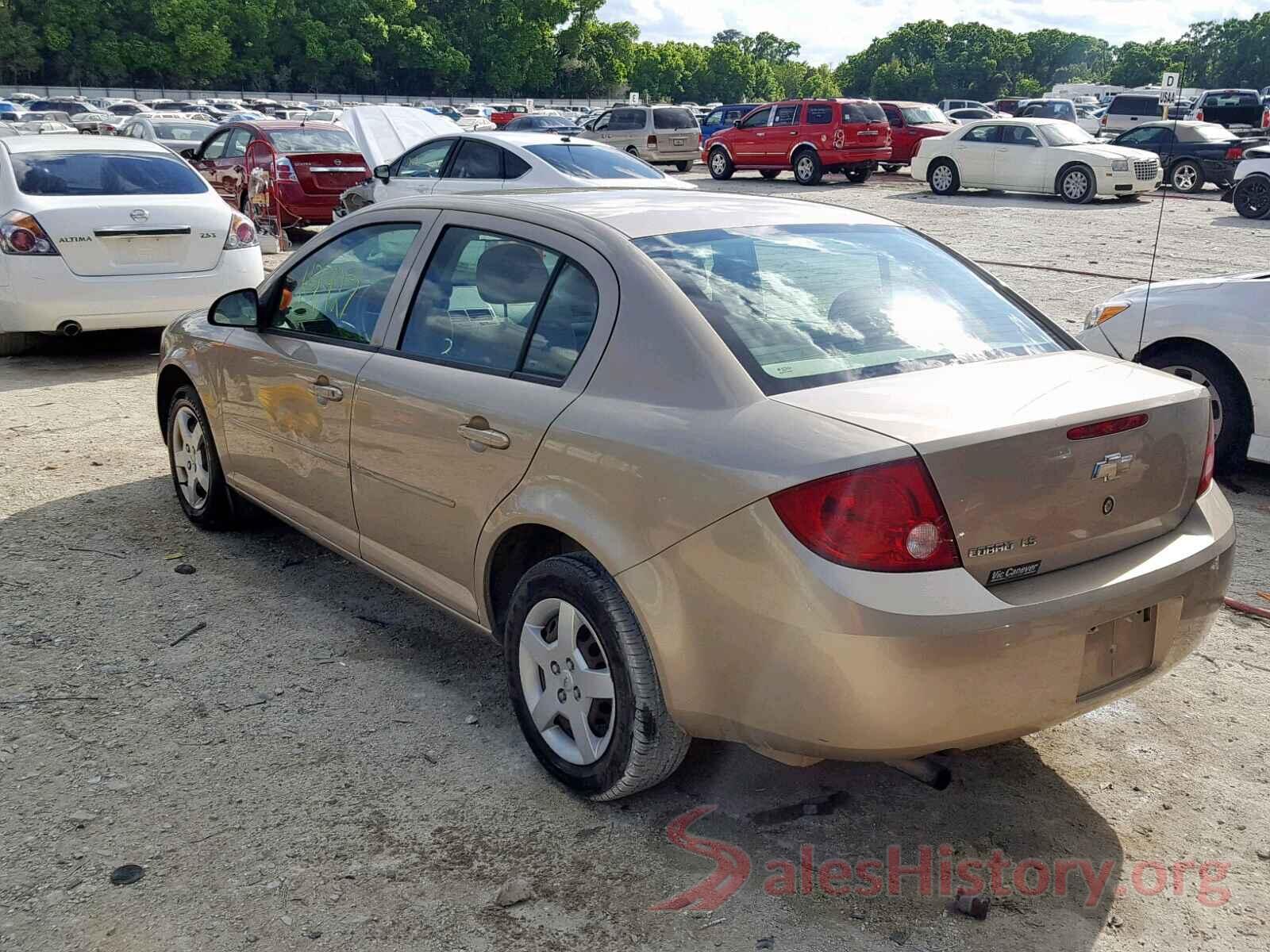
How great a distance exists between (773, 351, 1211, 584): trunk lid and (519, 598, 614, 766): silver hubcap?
2.88 ft

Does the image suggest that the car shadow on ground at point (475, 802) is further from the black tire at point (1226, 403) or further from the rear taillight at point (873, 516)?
the black tire at point (1226, 403)

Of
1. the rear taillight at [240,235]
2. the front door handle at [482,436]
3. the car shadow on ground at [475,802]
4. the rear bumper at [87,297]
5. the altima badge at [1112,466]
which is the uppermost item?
the altima badge at [1112,466]

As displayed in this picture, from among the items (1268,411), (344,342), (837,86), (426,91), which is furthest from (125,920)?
(837,86)

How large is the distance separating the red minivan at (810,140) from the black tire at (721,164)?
27 millimetres

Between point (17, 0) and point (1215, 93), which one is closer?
point (1215, 93)

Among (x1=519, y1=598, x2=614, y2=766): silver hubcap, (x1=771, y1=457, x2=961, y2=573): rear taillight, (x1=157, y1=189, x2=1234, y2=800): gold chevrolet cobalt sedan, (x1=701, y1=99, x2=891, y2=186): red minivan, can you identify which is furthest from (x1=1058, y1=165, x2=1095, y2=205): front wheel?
(x1=771, y1=457, x2=961, y2=573): rear taillight

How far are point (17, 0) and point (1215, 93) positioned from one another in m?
83.5

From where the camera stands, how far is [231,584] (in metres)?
4.95

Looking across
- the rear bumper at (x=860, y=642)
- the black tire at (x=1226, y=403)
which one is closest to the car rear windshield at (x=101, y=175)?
Result: the black tire at (x=1226, y=403)

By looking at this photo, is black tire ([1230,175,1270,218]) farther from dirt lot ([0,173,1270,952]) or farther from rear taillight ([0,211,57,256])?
rear taillight ([0,211,57,256])

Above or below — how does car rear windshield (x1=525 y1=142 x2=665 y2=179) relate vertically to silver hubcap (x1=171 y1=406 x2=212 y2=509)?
above

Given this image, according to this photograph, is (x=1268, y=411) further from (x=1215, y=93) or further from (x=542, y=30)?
(x=542, y=30)

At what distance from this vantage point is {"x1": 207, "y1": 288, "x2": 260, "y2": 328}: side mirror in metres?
4.73

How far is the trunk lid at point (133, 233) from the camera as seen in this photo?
8.42 meters
